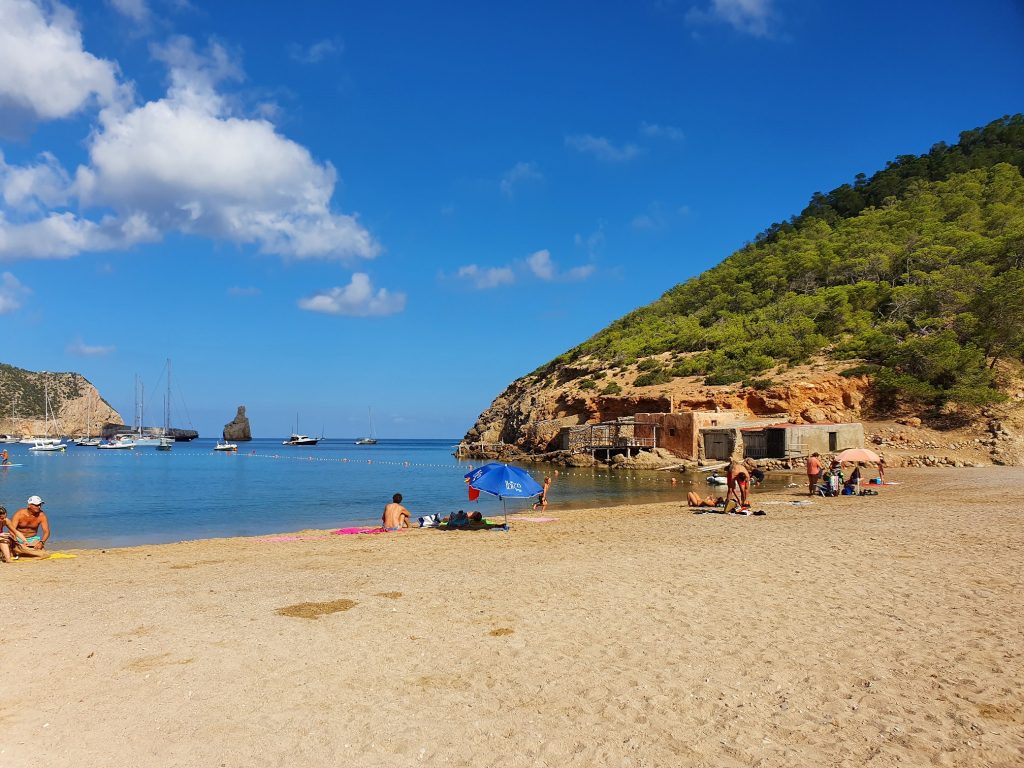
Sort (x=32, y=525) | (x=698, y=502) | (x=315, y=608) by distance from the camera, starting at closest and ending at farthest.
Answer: (x=315, y=608) → (x=32, y=525) → (x=698, y=502)

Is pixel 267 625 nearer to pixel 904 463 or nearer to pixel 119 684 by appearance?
pixel 119 684

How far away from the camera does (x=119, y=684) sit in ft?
18.6

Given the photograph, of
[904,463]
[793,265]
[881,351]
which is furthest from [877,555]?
[793,265]

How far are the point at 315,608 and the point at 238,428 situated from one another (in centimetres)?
18356

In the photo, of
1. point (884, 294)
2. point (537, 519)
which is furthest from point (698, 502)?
point (884, 294)

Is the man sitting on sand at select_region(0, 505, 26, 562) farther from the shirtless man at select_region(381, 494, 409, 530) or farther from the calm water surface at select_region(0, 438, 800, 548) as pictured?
the shirtless man at select_region(381, 494, 409, 530)

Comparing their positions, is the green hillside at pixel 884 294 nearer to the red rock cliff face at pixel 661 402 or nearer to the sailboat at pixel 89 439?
the red rock cliff face at pixel 661 402

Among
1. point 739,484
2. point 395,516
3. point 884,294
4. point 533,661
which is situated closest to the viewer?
point 533,661

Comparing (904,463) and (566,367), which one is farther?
(566,367)

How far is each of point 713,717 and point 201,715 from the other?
3959 mm

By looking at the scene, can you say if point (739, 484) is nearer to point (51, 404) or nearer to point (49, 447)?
point (49, 447)

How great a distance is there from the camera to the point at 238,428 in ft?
579

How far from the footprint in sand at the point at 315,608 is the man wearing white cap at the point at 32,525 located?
8177mm

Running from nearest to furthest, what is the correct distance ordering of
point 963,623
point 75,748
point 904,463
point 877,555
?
point 75,748, point 963,623, point 877,555, point 904,463
